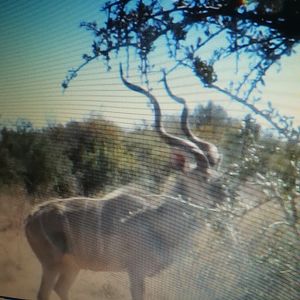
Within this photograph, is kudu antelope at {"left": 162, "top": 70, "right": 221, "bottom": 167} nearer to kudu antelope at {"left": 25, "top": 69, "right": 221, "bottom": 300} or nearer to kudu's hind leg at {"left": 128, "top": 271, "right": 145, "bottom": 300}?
kudu antelope at {"left": 25, "top": 69, "right": 221, "bottom": 300}

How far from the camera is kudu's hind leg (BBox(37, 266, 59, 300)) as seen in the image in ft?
5.43

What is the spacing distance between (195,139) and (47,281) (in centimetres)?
98

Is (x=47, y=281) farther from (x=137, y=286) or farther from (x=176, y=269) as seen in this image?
(x=176, y=269)

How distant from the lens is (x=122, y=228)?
145 centimetres

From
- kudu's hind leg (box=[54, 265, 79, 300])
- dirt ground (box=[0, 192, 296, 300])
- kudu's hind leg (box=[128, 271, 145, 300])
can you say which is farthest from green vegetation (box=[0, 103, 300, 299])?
kudu's hind leg (box=[54, 265, 79, 300])

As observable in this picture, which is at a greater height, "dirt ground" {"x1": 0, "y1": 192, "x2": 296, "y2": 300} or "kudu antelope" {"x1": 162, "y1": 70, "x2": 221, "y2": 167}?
"kudu antelope" {"x1": 162, "y1": 70, "x2": 221, "y2": 167}

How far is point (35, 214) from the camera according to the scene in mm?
1644

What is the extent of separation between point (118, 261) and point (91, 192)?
0.30 m

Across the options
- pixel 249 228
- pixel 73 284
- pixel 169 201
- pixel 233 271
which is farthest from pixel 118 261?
pixel 249 228

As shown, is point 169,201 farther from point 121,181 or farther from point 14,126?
point 14,126

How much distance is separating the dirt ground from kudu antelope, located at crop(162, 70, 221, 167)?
0.21 m

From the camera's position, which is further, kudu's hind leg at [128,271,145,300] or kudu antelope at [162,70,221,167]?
kudu's hind leg at [128,271,145,300]

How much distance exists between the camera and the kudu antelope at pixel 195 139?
1.18 metres

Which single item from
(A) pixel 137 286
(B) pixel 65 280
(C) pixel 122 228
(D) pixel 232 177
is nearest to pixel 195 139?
(D) pixel 232 177
